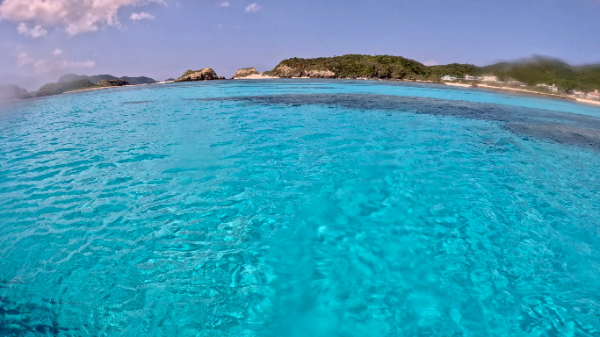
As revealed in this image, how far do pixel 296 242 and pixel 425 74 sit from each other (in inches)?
3451

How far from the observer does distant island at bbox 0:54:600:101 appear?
38656 mm

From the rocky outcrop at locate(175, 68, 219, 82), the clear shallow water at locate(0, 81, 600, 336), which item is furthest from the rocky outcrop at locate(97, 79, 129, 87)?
the clear shallow water at locate(0, 81, 600, 336)

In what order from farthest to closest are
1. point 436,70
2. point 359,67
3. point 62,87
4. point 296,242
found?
point 359,67, point 436,70, point 62,87, point 296,242

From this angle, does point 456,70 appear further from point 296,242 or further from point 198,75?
point 296,242

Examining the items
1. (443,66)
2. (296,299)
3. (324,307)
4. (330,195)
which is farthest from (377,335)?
(443,66)

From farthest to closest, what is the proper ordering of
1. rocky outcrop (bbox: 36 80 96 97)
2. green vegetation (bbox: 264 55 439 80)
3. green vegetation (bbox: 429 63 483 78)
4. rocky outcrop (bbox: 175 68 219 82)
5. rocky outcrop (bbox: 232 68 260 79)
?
rocky outcrop (bbox: 232 68 260 79) < rocky outcrop (bbox: 175 68 219 82) < green vegetation (bbox: 264 55 439 80) < green vegetation (bbox: 429 63 483 78) < rocky outcrop (bbox: 36 80 96 97)

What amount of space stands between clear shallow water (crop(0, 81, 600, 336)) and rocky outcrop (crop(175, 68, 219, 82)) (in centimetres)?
8301

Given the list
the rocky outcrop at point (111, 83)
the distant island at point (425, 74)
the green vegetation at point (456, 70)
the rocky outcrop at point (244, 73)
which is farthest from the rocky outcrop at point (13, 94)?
the green vegetation at point (456, 70)

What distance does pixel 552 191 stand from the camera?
7.51 meters

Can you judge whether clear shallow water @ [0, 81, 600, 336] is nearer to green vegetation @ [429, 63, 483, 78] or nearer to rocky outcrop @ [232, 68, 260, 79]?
green vegetation @ [429, 63, 483, 78]

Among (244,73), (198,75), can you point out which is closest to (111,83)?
(198,75)

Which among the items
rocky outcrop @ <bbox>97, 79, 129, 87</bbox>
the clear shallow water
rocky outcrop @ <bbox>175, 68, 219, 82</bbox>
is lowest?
the clear shallow water

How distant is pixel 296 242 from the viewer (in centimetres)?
516

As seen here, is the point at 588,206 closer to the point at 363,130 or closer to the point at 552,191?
the point at 552,191
